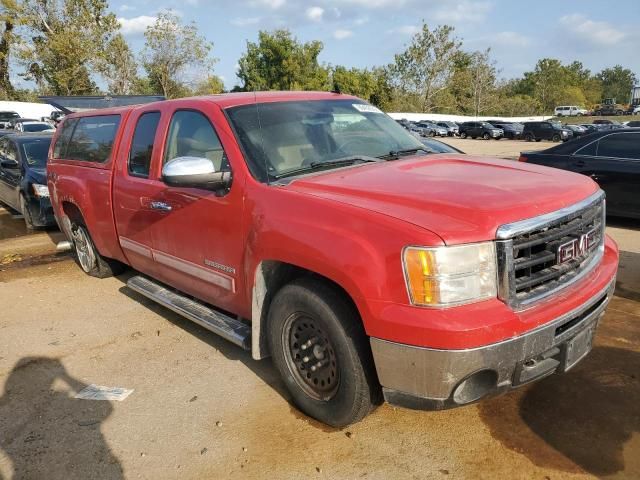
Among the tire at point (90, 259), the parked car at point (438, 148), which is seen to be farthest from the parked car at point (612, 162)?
the tire at point (90, 259)

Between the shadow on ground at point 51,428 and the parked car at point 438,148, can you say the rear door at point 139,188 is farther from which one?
the parked car at point 438,148

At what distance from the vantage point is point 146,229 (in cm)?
430

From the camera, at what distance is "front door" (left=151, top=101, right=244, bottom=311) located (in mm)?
3367

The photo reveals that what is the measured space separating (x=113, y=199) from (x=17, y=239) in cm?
504

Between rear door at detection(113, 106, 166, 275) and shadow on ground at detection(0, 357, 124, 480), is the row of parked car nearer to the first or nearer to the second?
rear door at detection(113, 106, 166, 275)

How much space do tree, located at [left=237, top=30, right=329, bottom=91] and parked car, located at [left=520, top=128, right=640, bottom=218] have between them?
49.8 m

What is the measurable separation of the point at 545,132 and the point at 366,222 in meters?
40.4

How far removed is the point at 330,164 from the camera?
3.39m

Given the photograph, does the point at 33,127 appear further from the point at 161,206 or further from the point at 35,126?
the point at 161,206

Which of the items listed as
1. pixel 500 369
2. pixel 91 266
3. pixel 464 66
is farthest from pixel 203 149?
pixel 464 66

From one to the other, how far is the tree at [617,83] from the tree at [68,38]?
4390 inches

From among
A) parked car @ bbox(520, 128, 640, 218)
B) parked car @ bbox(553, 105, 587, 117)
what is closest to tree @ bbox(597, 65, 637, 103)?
parked car @ bbox(553, 105, 587, 117)

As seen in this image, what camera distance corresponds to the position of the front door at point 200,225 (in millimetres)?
3367

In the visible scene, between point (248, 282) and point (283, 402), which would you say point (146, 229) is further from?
point (283, 402)
